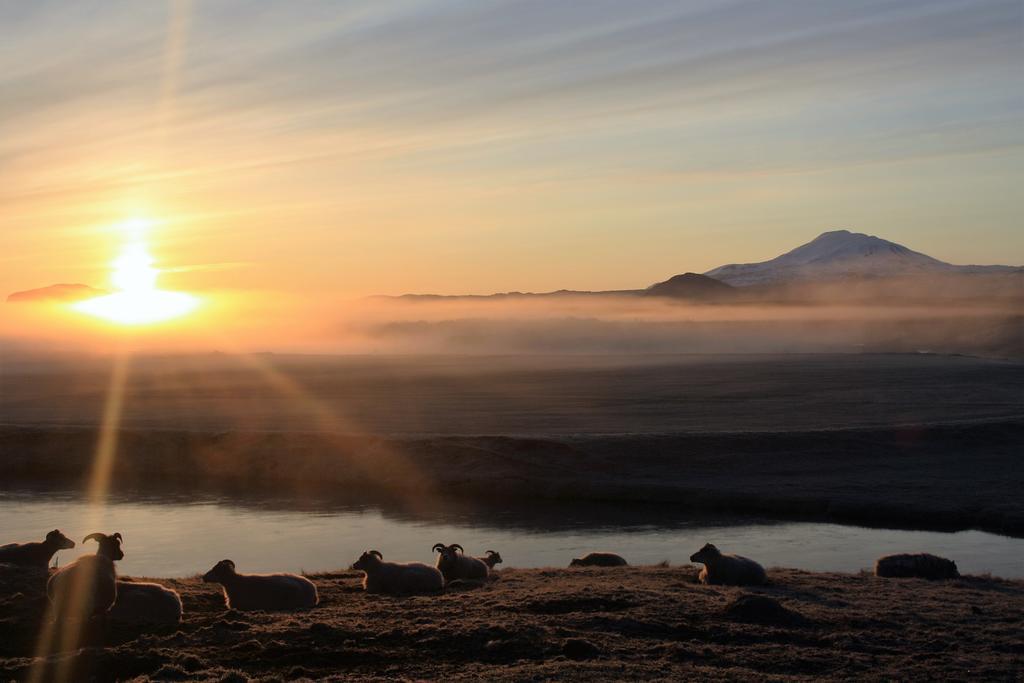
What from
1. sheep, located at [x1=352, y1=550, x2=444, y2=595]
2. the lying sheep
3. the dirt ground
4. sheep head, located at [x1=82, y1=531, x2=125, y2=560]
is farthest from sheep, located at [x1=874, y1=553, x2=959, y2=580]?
sheep head, located at [x1=82, y1=531, x2=125, y2=560]

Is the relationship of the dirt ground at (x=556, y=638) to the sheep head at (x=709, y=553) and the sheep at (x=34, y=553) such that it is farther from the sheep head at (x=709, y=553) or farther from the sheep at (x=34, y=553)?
the sheep head at (x=709, y=553)

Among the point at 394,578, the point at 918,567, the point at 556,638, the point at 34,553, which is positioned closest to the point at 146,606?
the point at 34,553

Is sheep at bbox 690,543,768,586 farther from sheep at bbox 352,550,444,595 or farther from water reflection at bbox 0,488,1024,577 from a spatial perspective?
water reflection at bbox 0,488,1024,577

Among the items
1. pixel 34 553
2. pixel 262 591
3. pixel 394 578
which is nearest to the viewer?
pixel 262 591

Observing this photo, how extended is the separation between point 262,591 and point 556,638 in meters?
5.60

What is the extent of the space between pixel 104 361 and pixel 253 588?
6206 inches

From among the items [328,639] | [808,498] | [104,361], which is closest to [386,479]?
[808,498]

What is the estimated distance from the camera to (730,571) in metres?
23.0

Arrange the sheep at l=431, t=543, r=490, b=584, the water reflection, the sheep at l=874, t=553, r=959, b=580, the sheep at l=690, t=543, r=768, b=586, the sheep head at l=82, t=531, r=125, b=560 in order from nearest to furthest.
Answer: the sheep head at l=82, t=531, r=125, b=560
the sheep at l=690, t=543, r=768, b=586
the sheep at l=431, t=543, r=490, b=584
the sheep at l=874, t=553, r=959, b=580
the water reflection

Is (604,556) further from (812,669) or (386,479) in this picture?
(386,479)

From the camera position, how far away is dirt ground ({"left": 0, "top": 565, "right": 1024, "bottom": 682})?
1522cm

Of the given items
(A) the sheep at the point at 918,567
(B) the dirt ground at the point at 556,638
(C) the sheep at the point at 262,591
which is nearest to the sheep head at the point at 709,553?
(B) the dirt ground at the point at 556,638

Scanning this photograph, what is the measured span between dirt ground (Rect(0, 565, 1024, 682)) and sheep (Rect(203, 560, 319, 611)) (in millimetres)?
367

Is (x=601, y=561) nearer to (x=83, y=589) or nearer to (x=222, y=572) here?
(x=222, y=572)
